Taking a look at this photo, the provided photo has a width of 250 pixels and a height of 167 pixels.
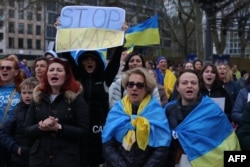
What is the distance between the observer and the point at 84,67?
5.04 meters

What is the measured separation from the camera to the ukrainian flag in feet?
12.5

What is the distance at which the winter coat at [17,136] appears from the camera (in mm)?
4422

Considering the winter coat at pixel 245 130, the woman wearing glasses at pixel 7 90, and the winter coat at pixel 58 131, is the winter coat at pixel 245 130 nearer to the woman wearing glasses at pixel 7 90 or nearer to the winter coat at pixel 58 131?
the winter coat at pixel 58 131

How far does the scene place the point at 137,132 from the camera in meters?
3.84

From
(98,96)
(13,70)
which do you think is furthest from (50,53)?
(98,96)

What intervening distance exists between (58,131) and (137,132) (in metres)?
0.71

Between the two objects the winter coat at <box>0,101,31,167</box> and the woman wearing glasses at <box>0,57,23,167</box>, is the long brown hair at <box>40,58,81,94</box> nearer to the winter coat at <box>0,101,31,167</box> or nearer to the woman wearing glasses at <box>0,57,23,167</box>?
the winter coat at <box>0,101,31,167</box>

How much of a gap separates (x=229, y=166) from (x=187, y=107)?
2.16 ft

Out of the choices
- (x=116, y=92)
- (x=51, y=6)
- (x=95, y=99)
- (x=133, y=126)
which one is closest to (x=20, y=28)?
(x=51, y=6)

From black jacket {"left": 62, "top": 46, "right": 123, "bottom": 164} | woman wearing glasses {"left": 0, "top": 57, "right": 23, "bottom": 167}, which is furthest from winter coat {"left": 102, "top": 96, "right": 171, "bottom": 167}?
woman wearing glasses {"left": 0, "top": 57, "right": 23, "bottom": 167}

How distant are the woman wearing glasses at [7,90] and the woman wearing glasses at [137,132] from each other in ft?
4.77

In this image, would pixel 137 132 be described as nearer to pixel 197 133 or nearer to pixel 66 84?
pixel 197 133

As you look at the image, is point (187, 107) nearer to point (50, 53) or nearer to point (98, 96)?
point (98, 96)

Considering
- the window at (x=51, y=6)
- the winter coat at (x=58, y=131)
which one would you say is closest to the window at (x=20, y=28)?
the window at (x=51, y=6)
